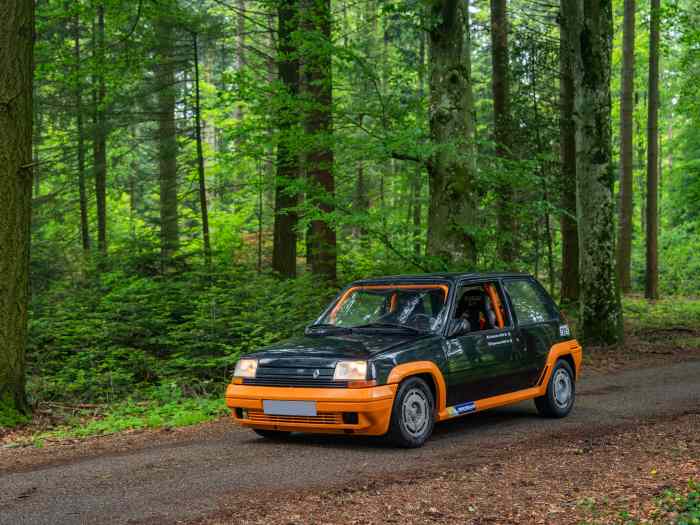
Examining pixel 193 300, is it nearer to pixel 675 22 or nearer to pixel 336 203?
pixel 336 203

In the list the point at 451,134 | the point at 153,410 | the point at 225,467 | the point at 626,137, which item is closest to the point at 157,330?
the point at 153,410

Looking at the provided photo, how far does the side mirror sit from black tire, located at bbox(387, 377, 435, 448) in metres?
0.76

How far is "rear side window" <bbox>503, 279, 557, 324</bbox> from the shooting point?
33.5ft

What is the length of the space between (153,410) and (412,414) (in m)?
4.81

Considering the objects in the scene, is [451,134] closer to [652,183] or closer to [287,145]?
[287,145]

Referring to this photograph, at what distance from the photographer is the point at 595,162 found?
17.3m

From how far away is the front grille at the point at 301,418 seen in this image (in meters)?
7.95

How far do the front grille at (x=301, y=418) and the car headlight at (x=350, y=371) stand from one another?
1.17ft

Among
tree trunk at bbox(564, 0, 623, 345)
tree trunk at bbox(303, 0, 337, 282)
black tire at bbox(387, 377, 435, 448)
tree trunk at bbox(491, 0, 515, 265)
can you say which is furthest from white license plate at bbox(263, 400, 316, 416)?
tree trunk at bbox(491, 0, 515, 265)

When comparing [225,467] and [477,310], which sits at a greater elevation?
[477,310]

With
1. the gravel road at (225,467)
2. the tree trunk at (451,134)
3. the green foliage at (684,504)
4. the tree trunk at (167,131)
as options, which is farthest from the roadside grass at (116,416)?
the tree trunk at (167,131)

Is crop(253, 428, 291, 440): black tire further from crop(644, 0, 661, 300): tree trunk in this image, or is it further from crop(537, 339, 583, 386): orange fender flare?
crop(644, 0, 661, 300): tree trunk

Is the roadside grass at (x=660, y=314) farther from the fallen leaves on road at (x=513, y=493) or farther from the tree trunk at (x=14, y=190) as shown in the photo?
the tree trunk at (x=14, y=190)

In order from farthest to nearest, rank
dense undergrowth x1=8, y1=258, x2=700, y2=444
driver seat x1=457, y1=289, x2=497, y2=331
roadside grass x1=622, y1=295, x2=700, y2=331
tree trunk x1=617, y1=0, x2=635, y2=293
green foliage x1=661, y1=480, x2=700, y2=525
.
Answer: tree trunk x1=617, y1=0, x2=635, y2=293 → roadside grass x1=622, y1=295, x2=700, y2=331 → dense undergrowth x1=8, y1=258, x2=700, y2=444 → driver seat x1=457, y1=289, x2=497, y2=331 → green foliage x1=661, y1=480, x2=700, y2=525
